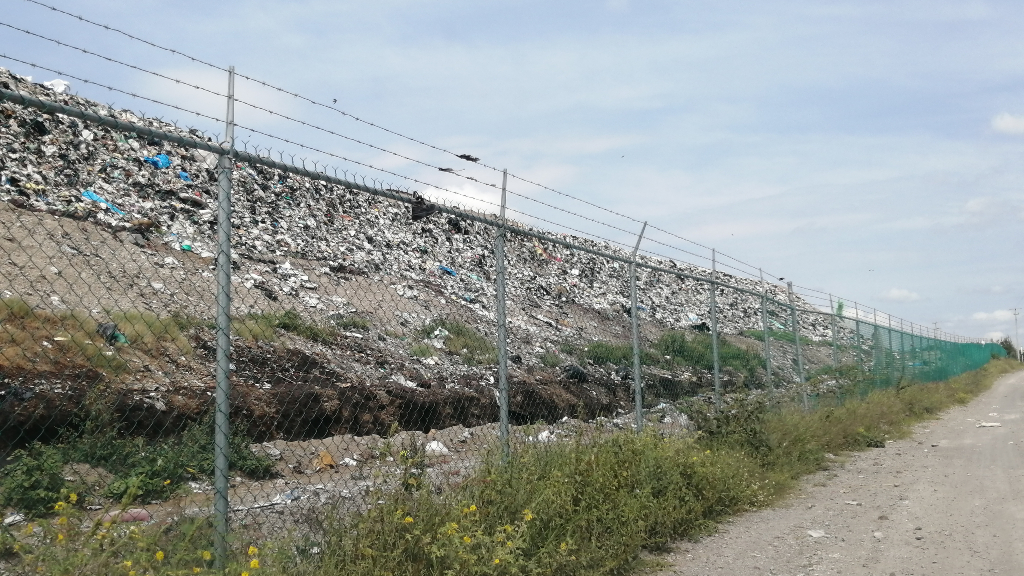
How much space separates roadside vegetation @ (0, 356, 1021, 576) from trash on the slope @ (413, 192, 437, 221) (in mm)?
1499

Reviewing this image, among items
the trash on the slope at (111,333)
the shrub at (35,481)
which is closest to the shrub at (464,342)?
the trash on the slope at (111,333)

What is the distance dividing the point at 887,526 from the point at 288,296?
626 cm

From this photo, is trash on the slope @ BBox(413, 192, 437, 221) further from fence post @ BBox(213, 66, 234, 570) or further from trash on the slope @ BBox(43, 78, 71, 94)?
trash on the slope @ BBox(43, 78, 71, 94)

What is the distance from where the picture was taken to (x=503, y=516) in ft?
14.4

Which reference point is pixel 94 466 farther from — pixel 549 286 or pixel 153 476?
pixel 549 286

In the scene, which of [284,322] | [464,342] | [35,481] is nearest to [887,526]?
[464,342]

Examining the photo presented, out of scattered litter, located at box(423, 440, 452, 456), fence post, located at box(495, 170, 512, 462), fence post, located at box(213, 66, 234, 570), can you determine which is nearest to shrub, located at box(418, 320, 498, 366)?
scattered litter, located at box(423, 440, 452, 456)

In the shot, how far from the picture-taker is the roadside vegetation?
2975mm

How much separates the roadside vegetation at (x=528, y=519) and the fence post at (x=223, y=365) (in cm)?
9

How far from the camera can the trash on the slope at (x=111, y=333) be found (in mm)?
6141

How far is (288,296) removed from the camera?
345 inches

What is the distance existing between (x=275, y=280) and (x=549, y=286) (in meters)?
3.79

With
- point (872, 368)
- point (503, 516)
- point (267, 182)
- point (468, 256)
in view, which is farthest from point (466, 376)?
point (872, 368)

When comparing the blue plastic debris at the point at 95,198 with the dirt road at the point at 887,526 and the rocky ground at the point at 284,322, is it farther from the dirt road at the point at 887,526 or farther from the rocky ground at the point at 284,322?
the dirt road at the point at 887,526
